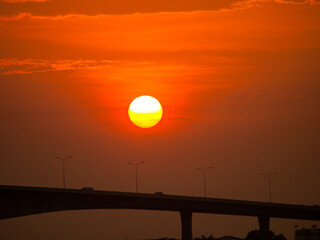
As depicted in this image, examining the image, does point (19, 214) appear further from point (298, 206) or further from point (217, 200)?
point (298, 206)

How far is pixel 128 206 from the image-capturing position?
188875mm

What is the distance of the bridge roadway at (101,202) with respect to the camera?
15750 cm

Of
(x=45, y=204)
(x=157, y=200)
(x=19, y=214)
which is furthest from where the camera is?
(x=157, y=200)

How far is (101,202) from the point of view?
182 metres

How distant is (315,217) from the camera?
197750 mm

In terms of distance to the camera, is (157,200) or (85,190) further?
(157,200)

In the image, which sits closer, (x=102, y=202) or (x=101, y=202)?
(x=101, y=202)

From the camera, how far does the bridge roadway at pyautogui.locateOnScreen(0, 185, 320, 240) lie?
15750 cm

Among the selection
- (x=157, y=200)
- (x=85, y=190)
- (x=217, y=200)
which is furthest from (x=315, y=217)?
(x=85, y=190)

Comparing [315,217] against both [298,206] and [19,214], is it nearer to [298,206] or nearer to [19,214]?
[298,206]

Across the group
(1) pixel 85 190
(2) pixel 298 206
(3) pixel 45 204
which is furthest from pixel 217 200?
(3) pixel 45 204

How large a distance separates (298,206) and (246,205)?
34.5 ft

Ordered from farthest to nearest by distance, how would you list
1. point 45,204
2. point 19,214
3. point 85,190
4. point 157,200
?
point 157,200, point 85,190, point 45,204, point 19,214

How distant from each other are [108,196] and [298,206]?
4017cm
